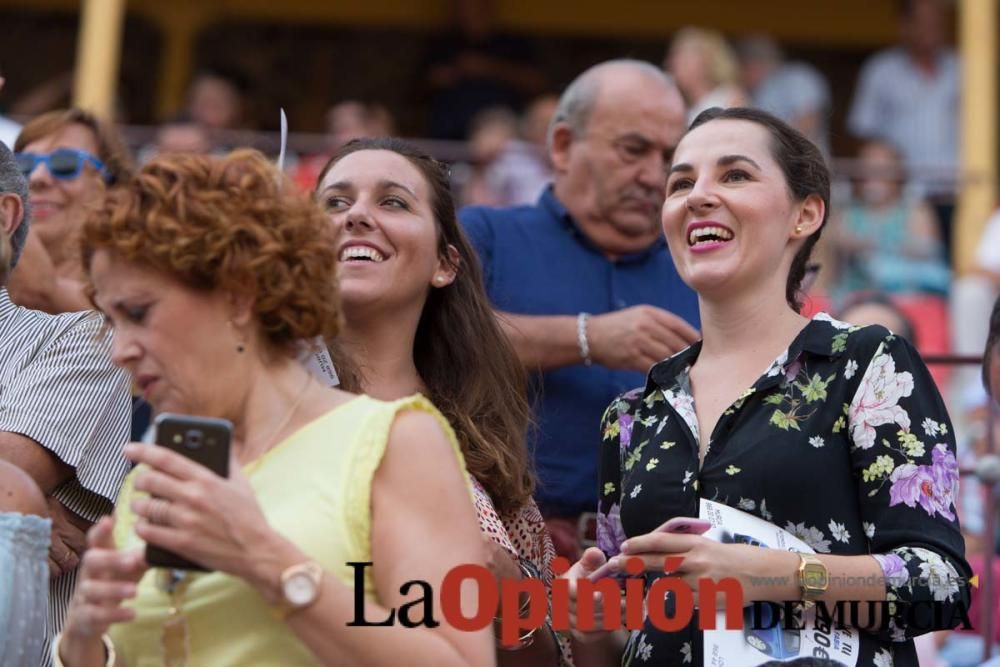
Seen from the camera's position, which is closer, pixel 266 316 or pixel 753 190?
pixel 266 316

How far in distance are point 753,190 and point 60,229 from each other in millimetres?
2236

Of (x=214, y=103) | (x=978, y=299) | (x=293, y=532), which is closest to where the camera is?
(x=293, y=532)

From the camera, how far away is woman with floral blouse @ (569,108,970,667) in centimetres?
304

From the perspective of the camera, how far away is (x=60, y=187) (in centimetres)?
477

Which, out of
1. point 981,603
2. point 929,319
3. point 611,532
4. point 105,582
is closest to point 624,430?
point 611,532

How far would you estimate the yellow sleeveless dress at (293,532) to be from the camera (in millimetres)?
2561

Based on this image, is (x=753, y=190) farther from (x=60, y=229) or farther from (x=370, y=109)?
(x=370, y=109)

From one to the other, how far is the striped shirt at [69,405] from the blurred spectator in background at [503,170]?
20.2 feet

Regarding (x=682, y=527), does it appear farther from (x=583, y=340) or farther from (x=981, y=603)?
(x=981, y=603)

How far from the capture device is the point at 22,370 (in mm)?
3545

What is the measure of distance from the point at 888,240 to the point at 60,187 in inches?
244

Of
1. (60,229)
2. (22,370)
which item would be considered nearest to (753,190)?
(22,370)

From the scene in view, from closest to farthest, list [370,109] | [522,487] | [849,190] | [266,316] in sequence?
[266,316] < [522,487] < [849,190] < [370,109]

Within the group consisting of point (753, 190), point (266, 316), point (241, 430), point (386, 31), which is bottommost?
point (241, 430)
